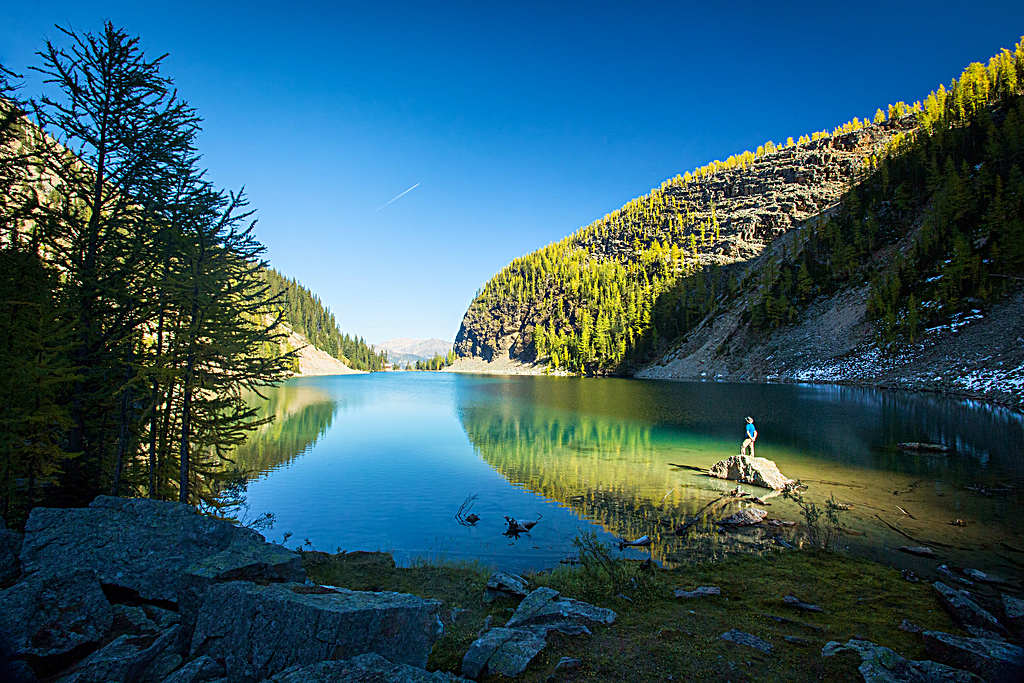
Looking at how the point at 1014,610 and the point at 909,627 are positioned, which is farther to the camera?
the point at 1014,610

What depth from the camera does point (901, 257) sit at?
79125 millimetres

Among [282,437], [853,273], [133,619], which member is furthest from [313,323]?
[133,619]

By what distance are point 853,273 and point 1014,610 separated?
105 meters

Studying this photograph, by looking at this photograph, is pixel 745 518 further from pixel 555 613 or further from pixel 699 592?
pixel 555 613

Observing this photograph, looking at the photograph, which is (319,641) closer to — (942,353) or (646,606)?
(646,606)

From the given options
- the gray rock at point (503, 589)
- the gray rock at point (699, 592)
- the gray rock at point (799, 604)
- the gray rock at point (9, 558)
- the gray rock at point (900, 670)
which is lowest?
the gray rock at point (503, 589)

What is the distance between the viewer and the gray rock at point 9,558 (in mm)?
6370

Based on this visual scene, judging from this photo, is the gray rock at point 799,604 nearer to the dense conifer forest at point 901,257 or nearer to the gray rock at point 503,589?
the gray rock at point 503,589

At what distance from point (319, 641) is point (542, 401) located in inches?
2330

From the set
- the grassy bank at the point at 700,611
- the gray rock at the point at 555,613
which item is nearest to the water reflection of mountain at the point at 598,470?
the grassy bank at the point at 700,611

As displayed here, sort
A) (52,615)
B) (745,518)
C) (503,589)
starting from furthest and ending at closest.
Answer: (745,518) < (503,589) < (52,615)

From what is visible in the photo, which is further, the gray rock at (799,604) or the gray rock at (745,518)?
the gray rock at (745,518)

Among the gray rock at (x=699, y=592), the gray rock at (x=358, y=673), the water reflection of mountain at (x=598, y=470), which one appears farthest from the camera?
the water reflection of mountain at (x=598, y=470)

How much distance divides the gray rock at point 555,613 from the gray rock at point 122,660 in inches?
189
